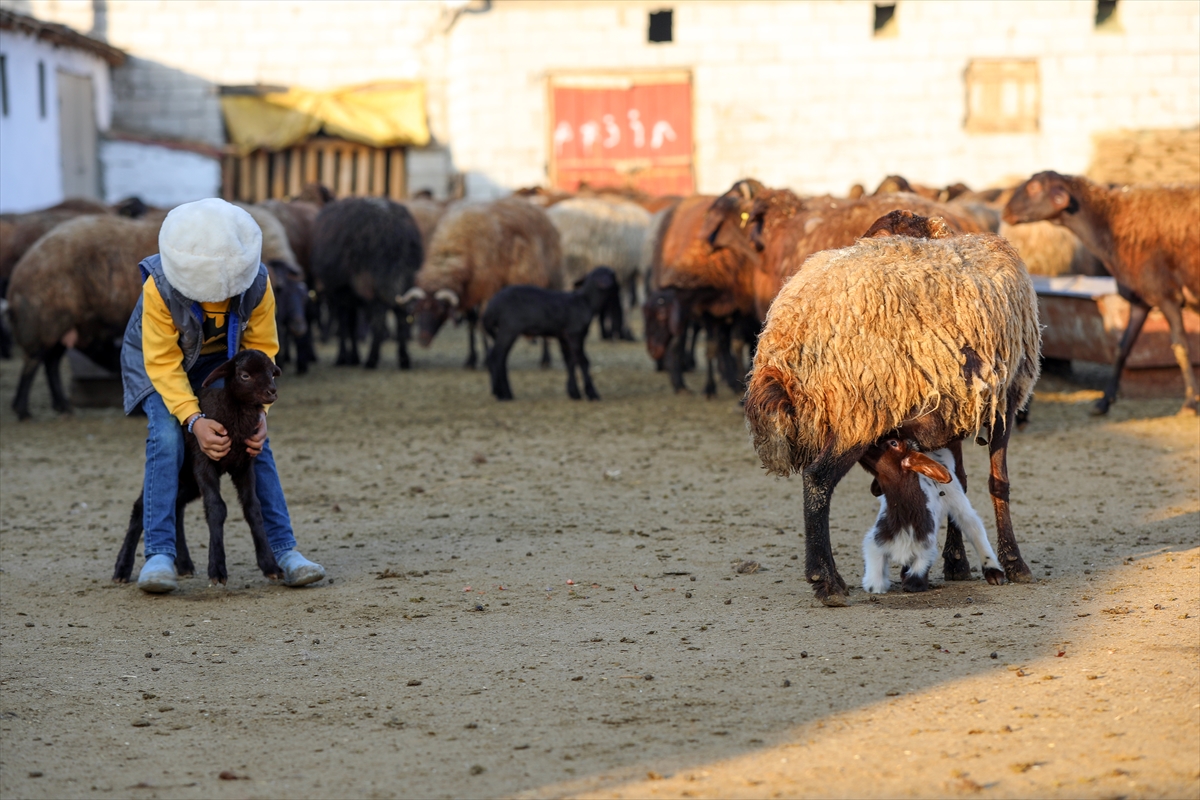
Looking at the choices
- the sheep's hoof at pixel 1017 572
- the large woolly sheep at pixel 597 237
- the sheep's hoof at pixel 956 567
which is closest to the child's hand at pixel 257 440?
the sheep's hoof at pixel 956 567

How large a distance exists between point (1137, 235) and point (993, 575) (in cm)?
572

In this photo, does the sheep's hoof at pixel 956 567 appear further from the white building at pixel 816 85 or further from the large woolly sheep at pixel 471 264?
the white building at pixel 816 85

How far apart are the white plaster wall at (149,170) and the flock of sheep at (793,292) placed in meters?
8.95

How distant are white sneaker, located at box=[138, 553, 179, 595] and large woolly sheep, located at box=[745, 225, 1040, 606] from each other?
2.70m

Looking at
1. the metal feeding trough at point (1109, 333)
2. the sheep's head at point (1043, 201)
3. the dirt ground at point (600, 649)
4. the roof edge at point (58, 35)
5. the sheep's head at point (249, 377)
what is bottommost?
the dirt ground at point (600, 649)

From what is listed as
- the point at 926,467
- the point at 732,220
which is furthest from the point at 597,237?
the point at 926,467

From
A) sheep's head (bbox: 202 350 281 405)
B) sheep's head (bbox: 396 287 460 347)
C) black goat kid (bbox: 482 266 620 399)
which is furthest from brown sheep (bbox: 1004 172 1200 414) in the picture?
sheep's head (bbox: 202 350 281 405)

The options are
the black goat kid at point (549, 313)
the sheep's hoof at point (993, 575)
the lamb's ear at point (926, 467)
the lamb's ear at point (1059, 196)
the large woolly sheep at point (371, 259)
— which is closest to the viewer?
the lamb's ear at point (926, 467)

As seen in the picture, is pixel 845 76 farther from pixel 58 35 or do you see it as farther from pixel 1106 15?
pixel 58 35

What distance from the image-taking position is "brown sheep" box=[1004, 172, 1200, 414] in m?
10.6

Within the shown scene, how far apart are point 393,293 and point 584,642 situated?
11.0m

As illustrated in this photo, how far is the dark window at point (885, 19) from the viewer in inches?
1075

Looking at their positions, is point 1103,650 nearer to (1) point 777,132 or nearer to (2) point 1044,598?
(2) point 1044,598

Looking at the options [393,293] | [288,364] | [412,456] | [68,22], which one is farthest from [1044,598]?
[68,22]
